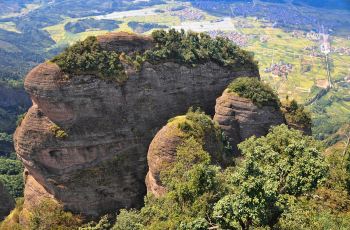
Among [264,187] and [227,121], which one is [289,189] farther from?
[227,121]

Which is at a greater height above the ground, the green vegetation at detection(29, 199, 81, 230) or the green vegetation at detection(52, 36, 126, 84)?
the green vegetation at detection(52, 36, 126, 84)

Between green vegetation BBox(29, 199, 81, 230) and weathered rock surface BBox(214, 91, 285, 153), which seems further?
weathered rock surface BBox(214, 91, 285, 153)

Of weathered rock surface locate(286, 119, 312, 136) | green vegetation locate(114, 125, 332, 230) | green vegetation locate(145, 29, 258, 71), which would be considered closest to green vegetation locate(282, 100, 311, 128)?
weathered rock surface locate(286, 119, 312, 136)

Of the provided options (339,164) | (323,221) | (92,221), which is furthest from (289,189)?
(92,221)

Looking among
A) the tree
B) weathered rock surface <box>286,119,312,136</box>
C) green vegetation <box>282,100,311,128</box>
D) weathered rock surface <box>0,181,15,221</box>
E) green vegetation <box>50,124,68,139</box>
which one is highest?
the tree

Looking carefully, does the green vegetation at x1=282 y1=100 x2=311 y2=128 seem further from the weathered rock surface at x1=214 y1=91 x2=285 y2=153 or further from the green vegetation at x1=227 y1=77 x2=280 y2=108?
the green vegetation at x1=227 y1=77 x2=280 y2=108

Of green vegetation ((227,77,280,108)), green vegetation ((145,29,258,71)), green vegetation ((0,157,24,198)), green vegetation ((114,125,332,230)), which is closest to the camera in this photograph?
green vegetation ((114,125,332,230))
